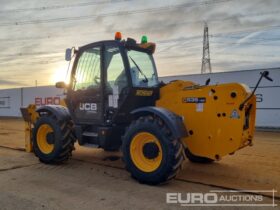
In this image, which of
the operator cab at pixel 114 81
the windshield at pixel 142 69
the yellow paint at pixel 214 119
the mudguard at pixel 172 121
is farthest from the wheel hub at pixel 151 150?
the windshield at pixel 142 69

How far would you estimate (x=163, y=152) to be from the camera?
19.5 feet

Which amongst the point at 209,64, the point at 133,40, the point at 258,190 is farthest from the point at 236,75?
the point at 209,64

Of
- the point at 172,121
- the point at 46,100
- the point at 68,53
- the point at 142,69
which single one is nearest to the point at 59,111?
the point at 68,53

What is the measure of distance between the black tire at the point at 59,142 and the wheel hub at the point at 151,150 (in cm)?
234

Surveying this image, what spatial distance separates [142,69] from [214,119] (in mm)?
2009

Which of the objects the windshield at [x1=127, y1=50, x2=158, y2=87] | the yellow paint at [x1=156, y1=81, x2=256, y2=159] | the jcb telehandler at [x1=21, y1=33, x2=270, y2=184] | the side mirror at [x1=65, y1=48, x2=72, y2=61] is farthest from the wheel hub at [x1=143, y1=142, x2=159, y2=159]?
the side mirror at [x1=65, y1=48, x2=72, y2=61]

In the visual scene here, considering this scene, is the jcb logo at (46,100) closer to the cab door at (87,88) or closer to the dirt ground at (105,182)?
the dirt ground at (105,182)

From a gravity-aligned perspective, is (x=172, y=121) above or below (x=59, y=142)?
above

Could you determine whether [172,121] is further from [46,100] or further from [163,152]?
[46,100]

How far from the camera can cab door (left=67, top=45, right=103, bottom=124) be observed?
7609 mm

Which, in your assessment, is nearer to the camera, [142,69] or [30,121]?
[142,69]

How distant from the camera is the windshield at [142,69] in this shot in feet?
23.8

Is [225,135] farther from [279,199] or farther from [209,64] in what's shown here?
[209,64]

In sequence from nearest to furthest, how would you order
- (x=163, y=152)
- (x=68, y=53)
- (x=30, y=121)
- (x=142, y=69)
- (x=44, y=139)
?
(x=163, y=152) → (x=142, y=69) → (x=68, y=53) → (x=44, y=139) → (x=30, y=121)
